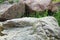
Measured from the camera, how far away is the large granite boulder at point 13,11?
6.23 metres

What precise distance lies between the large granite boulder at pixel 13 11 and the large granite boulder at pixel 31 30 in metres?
1.64

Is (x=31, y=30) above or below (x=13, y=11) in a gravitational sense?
below

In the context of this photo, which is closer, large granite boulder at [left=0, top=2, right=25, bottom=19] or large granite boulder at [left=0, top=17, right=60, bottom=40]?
large granite boulder at [left=0, top=17, right=60, bottom=40]

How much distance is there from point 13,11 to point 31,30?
218 centimetres

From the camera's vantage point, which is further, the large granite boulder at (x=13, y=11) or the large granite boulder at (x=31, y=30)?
the large granite boulder at (x=13, y=11)

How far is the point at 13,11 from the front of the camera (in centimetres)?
638

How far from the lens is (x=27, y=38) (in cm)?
398

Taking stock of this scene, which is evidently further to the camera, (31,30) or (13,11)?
(13,11)

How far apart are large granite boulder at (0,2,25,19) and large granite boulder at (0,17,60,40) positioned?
1643mm

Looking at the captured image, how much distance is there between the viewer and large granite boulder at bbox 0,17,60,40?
4.06 metres

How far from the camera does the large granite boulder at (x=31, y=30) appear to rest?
406 cm

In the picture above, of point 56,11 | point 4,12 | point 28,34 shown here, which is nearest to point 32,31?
point 28,34

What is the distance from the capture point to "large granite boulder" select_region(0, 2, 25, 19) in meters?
6.23

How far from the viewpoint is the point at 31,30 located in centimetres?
427
